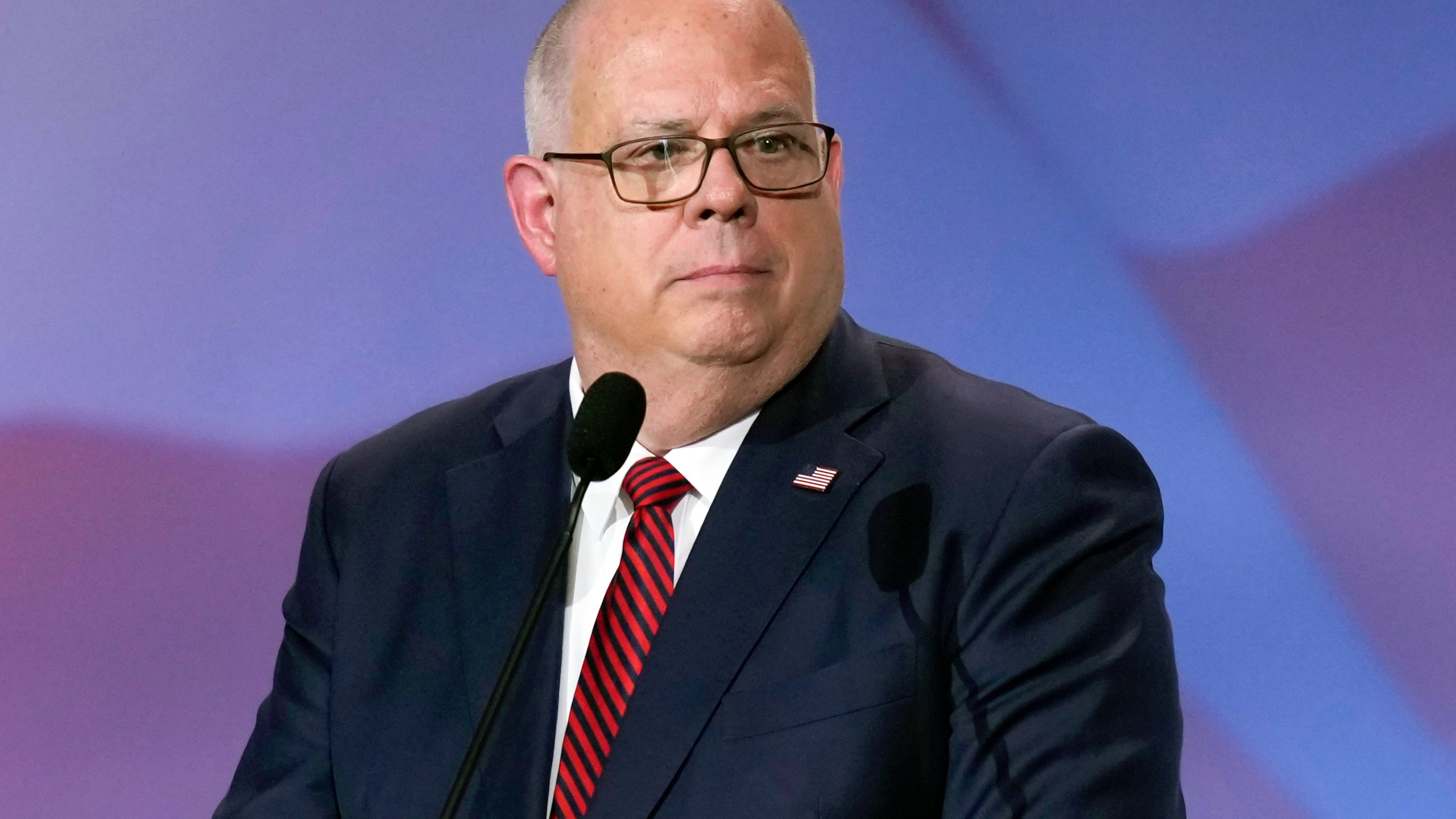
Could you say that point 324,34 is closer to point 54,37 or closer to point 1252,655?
point 54,37

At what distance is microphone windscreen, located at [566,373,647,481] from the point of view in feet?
4.50

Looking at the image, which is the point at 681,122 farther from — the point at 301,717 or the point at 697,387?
the point at 301,717

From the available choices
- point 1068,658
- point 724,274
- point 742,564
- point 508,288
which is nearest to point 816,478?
point 742,564

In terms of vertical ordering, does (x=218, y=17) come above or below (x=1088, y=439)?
above

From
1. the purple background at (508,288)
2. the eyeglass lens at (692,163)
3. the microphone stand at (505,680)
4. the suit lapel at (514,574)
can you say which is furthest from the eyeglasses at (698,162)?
the purple background at (508,288)

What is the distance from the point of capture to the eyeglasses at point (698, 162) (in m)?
1.75

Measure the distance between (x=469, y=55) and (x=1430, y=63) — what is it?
1.61 metres

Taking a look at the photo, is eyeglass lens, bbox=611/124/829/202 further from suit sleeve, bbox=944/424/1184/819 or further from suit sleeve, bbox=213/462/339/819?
suit sleeve, bbox=213/462/339/819

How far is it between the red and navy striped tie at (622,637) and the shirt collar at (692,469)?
18 mm

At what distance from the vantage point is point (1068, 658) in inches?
62.7

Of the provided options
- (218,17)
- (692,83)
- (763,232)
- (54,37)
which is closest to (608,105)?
(692,83)

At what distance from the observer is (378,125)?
2.71 metres

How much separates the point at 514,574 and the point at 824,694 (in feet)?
1.51

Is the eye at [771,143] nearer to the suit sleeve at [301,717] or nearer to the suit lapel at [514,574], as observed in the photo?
the suit lapel at [514,574]
